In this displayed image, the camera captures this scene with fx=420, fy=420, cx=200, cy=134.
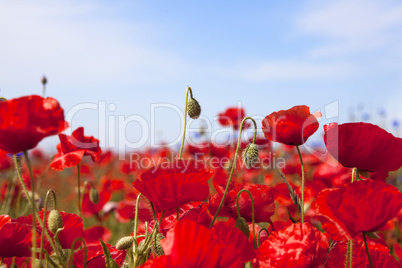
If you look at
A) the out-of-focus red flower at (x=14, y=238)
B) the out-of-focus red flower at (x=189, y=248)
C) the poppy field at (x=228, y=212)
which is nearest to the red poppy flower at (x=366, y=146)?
the poppy field at (x=228, y=212)

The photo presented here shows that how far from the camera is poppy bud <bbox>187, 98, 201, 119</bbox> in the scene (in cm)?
119

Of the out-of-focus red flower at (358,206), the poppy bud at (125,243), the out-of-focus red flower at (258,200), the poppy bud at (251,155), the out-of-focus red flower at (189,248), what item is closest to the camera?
the out-of-focus red flower at (189,248)

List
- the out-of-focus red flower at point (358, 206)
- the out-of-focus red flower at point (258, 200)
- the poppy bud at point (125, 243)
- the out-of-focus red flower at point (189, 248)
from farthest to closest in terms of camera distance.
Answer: the out-of-focus red flower at point (258, 200) < the poppy bud at point (125, 243) < the out-of-focus red flower at point (358, 206) < the out-of-focus red flower at point (189, 248)

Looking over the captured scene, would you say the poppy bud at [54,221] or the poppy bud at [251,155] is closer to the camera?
the poppy bud at [54,221]

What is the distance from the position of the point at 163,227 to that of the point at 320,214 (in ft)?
1.19

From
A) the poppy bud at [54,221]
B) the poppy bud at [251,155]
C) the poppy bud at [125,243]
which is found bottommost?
the poppy bud at [125,243]

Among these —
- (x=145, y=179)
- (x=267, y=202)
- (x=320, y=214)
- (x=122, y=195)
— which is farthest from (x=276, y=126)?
(x=122, y=195)

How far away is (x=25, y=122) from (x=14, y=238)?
0.39 meters

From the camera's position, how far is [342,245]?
104cm

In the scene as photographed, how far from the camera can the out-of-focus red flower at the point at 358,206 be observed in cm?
84

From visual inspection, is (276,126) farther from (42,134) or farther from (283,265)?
(42,134)

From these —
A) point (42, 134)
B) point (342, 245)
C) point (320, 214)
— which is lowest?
point (342, 245)

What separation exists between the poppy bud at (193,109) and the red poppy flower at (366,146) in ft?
1.23

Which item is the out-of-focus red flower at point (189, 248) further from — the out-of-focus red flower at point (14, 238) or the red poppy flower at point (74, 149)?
the red poppy flower at point (74, 149)
